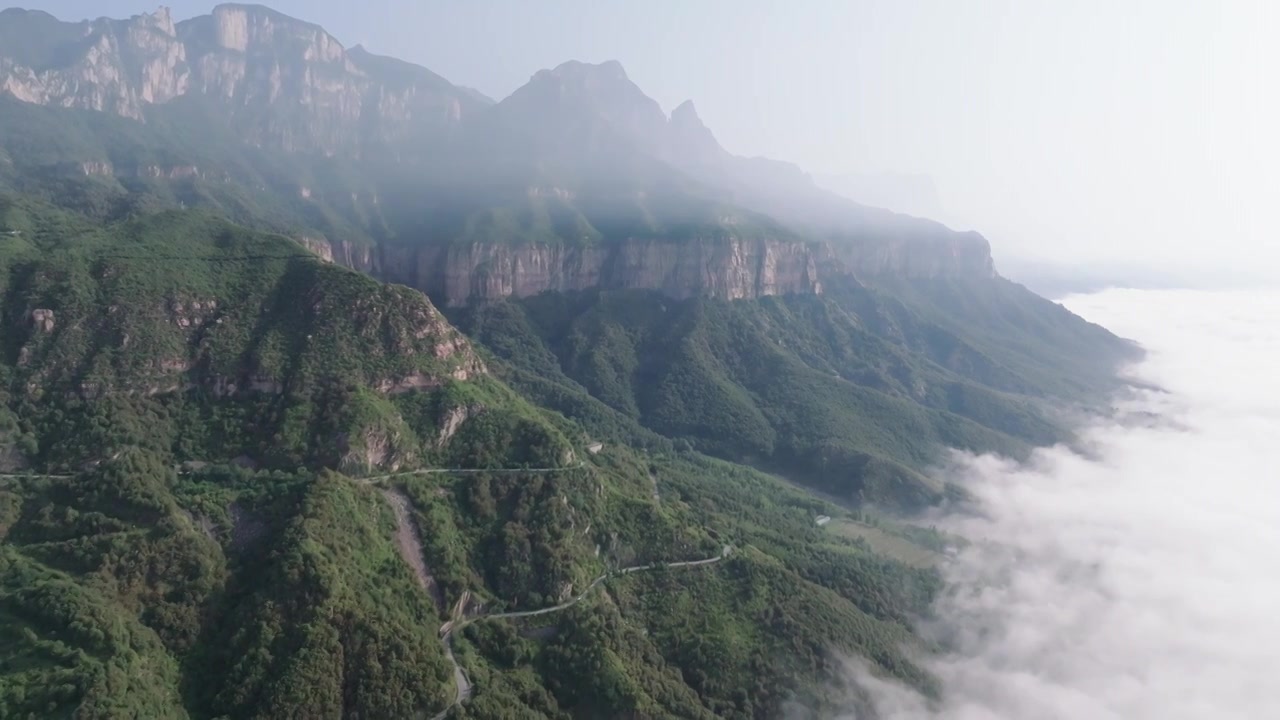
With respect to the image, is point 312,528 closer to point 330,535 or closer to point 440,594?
point 330,535

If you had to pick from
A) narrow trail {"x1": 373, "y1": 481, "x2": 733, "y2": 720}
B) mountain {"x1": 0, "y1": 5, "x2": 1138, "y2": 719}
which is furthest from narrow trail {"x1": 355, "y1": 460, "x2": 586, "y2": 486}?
narrow trail {"x1": 373, "y1": 481, "x2": 733, "y2": 720}

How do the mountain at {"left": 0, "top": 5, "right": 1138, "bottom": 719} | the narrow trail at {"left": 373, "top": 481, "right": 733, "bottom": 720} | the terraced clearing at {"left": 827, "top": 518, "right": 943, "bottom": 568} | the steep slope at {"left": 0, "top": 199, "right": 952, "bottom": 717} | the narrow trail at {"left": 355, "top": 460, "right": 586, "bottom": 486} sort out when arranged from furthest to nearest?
the terraced clearing at {"left": 827, "top": 518, "right": 943, "bottom": 568}
the narrow trail at {"left": 355, "top": 460, "right": 586, "bottom": 486}
the narrow trail at {"left": 373, "top": 481, "right": 733, "bottom": 720}
the mountain at {"left": 0, "top": 5, "right": 1138, "bottom": 719}
the steep slope at {"left": 0, "top": 199, "right": 952, "bottom": 717}

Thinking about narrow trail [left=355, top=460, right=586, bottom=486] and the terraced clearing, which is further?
the terraced clearing

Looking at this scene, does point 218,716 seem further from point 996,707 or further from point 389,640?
point 996,707

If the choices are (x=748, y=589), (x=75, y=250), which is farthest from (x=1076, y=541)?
(x=75, y=250)

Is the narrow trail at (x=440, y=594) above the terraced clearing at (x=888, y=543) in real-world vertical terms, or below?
above

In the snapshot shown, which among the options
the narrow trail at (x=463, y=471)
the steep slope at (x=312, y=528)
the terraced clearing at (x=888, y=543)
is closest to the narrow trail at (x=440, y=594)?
the steep slope at (x=312, y=528)

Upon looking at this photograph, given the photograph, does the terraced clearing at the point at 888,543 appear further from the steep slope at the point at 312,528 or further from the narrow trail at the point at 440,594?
the narrow trail at the point at 440,594

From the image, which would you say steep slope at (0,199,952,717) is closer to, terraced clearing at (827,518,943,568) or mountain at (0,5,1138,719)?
mountain at (0,5,1138,719)

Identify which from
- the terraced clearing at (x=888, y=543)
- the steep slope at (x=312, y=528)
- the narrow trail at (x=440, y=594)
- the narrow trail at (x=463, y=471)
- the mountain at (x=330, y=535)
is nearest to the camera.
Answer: the steep slope at (x=312, y=528)

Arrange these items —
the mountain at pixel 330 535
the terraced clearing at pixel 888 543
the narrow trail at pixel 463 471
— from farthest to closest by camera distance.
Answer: the terraced clearing at pixel 888 543, the narrow trail at pixel 463 471, the mountain at pixel 330 535

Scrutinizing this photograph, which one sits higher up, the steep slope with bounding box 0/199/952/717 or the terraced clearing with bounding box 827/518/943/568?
the steep slope with bounding box 0/199/952/717
